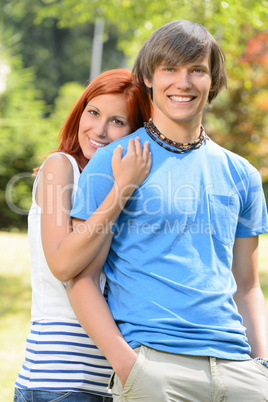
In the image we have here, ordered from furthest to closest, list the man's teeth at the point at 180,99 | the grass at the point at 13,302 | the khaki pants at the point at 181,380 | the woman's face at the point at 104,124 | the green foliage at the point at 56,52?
the green foliage at the point at 56,52, the grass at the point at 13,302, the woman's face at the point at 104,124, the man's teeth at the point at 180,99, the khaki pants at the point at 181,380

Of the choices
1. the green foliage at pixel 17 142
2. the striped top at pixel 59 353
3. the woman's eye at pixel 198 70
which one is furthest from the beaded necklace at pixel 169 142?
the green foliage at pixel 17 142

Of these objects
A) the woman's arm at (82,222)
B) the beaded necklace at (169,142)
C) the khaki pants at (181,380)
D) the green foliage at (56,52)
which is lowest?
the khaki pants at (181,380)

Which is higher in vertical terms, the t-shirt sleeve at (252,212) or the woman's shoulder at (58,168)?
the woman's shoulder at (58,168)

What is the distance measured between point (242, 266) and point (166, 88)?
0.78 metres

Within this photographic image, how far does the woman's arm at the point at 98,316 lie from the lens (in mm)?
1830

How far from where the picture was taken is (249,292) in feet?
7.41

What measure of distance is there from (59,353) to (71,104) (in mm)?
14518

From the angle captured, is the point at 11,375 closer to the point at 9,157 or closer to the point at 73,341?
the point at 73,341

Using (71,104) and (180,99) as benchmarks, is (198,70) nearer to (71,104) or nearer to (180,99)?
(180,99)

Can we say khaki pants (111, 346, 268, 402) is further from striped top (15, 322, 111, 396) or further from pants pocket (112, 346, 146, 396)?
striped top (15, 322, 111, 396)

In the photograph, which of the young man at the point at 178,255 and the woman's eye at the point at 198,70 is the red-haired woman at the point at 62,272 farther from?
the woman's eye at the point at 198,70

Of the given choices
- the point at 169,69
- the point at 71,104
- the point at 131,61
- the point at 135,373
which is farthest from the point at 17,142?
the point at 135,373

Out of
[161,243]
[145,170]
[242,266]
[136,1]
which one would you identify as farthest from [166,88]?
[136,1]

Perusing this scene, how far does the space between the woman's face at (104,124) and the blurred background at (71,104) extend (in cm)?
46
